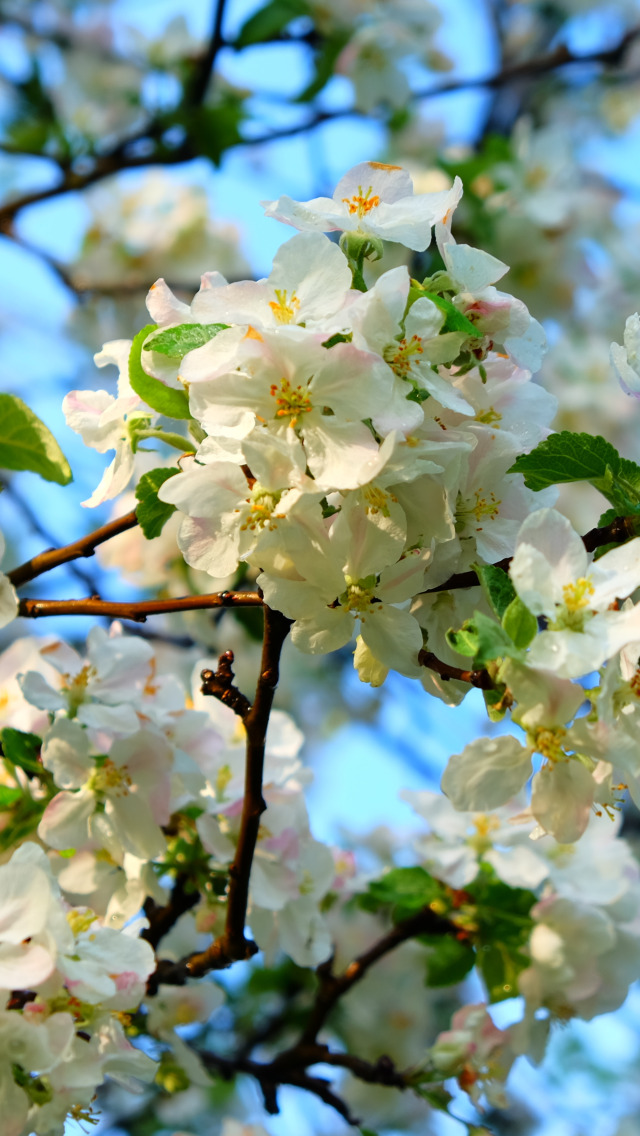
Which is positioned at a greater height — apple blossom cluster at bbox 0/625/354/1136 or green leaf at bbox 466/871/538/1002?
apple blossom cluster at bbox 0/625/354/1136

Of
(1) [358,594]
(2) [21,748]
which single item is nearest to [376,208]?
(1) [358,594]

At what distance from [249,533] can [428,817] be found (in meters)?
0.98

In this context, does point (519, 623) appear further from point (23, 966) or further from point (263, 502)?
point (23, 966)

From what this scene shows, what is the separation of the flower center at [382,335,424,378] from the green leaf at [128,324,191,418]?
0.23 meters

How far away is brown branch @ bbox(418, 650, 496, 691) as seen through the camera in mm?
846

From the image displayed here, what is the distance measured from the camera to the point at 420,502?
2.91 ft

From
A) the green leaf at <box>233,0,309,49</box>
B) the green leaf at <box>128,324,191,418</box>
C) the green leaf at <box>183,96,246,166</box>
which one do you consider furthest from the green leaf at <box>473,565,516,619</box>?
the green leaf at <box>233,0,309,49</box>

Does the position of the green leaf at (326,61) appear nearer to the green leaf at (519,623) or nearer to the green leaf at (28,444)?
the green leaf at (28,444)

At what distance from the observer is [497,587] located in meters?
0.85

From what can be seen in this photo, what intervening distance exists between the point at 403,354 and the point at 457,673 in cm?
28

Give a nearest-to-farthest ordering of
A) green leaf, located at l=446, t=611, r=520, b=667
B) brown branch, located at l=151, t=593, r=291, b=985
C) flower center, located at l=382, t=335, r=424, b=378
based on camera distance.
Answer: green leaf, located at l=446, t=611, r=520, b=667, flower center, located at l=382, t=335, r=424, b=378, brown branch, located at l=151, t=593, r=291, b=985

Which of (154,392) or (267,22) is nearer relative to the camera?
(154,392)

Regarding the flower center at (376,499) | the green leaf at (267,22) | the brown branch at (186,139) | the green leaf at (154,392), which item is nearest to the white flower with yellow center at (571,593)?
the flower center at (376,499)

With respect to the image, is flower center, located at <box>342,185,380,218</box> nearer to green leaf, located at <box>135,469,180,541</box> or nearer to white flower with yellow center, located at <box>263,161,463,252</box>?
white flower with yellow center, located at <box>263,161,463,252</box>
